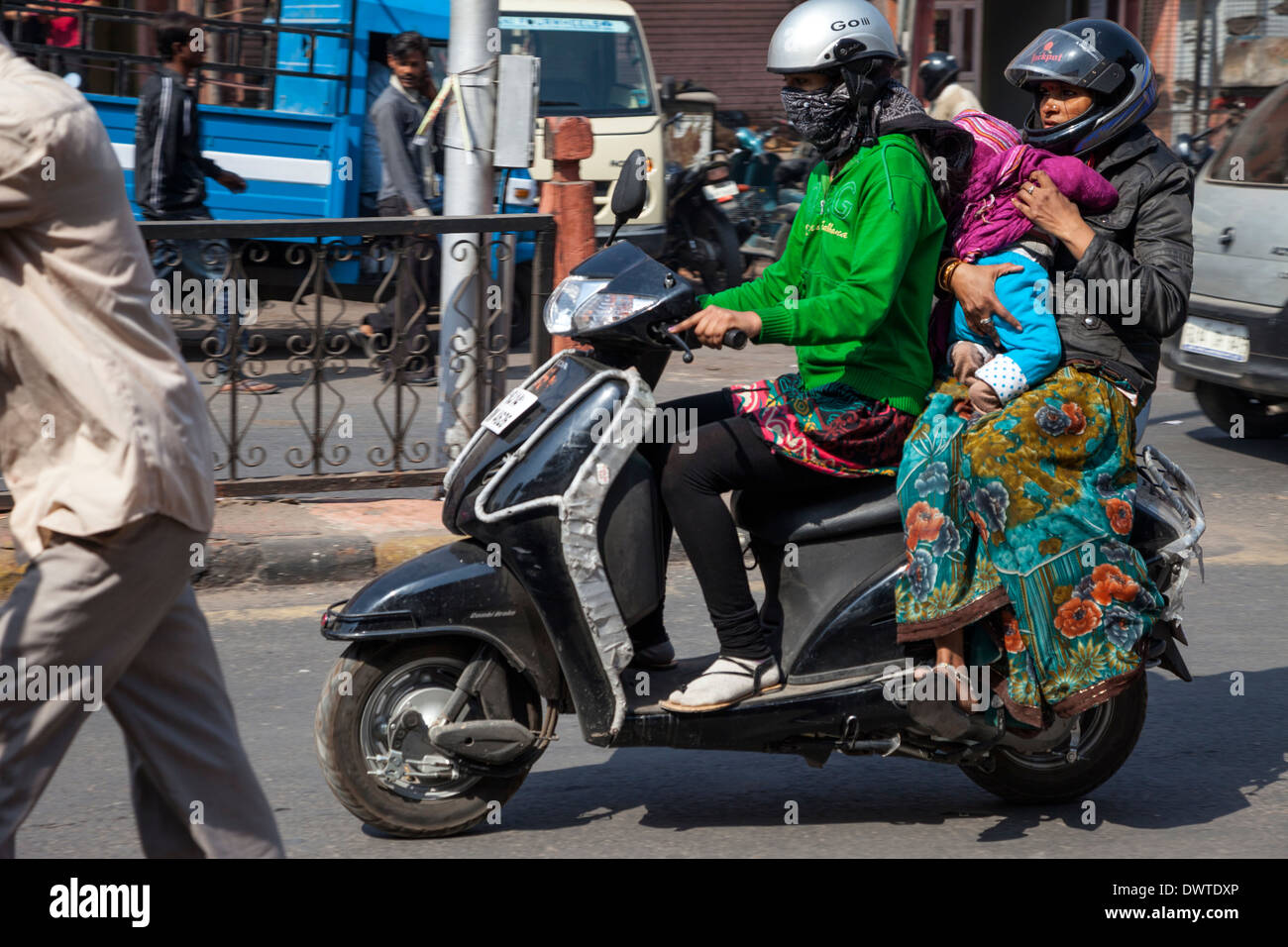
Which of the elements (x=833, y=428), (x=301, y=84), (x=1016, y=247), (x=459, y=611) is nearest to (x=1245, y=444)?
(x=1016, y=247)

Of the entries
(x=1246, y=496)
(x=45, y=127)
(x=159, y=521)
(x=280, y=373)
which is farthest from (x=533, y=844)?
(x=1246, y=496)

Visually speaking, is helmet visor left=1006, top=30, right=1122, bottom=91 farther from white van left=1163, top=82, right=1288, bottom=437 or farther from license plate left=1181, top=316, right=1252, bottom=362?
license plate left=1181, top=316, right=1252, bottom=362

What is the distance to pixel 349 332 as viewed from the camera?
21.2ft

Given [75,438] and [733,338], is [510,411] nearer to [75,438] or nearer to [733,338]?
[733,338]

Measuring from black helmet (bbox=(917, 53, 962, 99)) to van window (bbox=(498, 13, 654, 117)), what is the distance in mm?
2191

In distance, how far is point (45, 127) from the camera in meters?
2.36

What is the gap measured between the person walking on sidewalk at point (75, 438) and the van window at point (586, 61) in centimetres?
928

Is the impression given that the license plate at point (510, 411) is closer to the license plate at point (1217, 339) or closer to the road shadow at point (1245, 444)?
the license plate at point (1217, 339)

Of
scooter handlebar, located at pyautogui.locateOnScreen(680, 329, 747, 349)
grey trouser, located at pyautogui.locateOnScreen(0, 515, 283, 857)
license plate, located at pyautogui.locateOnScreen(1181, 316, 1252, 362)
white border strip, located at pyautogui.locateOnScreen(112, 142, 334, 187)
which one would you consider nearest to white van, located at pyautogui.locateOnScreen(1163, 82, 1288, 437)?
license plate, located at pyautogui.locateOnScreen(1181, 316, 1252, 362)

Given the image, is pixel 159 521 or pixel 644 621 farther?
pixel 644 621

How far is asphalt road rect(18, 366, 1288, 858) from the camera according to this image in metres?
3.63
